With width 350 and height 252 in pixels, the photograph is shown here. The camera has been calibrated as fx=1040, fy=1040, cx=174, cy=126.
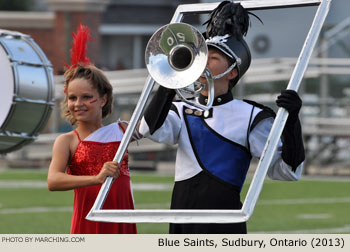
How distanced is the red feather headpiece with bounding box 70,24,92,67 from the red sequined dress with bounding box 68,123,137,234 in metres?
0.33

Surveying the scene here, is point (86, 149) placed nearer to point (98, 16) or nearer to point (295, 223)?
point (295, 223)

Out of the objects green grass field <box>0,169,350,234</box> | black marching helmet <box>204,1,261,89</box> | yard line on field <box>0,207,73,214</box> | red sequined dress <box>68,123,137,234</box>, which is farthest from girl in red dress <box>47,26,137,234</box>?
yard line on field <box>0,207,73,214</box>

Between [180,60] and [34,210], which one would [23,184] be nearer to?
[34,210]

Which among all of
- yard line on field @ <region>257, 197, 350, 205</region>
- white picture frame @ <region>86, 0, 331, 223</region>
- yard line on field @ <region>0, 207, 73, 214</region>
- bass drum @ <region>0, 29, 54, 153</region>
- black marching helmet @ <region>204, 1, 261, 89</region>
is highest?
yard line on field @ <region>257, 197, 350, 205</region>

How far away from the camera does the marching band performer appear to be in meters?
3.81

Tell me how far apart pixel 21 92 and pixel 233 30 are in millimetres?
1801

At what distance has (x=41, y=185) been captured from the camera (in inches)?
611

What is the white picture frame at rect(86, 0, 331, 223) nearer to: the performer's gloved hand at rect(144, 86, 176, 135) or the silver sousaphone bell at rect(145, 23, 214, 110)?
the performer's gloved hand at rect(144, 86, 176, 135)

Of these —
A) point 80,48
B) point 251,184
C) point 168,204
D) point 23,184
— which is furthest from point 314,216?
point 251,184

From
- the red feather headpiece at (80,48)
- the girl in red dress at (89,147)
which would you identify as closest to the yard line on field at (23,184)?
the red feather headpiece at (80,48)

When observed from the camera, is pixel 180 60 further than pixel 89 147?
No

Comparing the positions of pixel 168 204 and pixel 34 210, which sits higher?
pixel 168 204

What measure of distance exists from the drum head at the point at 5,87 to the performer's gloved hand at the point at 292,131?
2052mm

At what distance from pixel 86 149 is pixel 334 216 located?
725 cm
